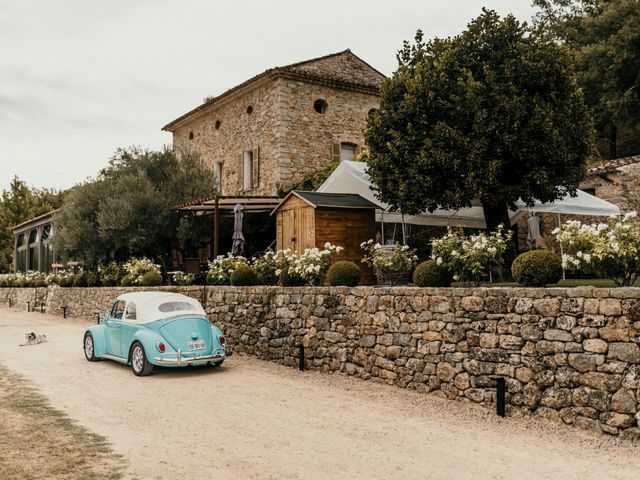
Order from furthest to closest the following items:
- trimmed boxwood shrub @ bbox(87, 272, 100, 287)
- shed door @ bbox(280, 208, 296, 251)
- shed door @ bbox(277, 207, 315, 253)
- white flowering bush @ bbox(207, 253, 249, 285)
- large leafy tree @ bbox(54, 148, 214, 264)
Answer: trimmed boxwood shrub @ bbox(87, 272, 100, 287) → large leafy tree @ bbox(54, 148, 214, 264) → shed door @ bbox(280, 208, 296, 251) → white flowering bush @ bbox(207, 253, 249, 285) → shed door @ bbox(277, 207, 315, 253)

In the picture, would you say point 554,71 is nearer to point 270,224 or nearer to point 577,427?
point 577,427

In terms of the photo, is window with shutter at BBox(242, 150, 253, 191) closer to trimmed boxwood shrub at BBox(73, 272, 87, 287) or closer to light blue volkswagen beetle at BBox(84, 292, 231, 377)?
trimmed boxwood shrub at BBox(73, 272, 87, 287)

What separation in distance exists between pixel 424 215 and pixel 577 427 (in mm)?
8051

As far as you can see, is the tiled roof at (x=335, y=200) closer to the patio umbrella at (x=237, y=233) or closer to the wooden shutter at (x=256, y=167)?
the patio umbrella at (x=237, y=233)

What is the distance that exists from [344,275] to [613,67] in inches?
863

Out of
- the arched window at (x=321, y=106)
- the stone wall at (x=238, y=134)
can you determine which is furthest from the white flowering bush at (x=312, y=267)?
the arched window at (x=321, y=106)

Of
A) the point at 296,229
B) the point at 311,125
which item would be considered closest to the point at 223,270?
the point at 296,229

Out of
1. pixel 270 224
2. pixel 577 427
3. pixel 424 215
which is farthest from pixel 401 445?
pixel 270 224

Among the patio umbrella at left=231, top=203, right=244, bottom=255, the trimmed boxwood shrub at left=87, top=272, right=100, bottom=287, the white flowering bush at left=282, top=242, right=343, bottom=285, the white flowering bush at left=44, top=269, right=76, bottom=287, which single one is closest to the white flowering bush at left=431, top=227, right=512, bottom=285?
the white flowering bush at left=282, top=242, right=343, bottom=285

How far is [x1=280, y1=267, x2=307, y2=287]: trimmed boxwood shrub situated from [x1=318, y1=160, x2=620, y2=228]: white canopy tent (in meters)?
3.20

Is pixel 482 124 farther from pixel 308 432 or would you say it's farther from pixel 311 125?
pixel 311 125

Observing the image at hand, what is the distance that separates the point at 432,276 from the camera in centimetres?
915

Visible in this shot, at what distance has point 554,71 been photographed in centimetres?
1309

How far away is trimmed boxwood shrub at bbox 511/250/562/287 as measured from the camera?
792 centimetres
